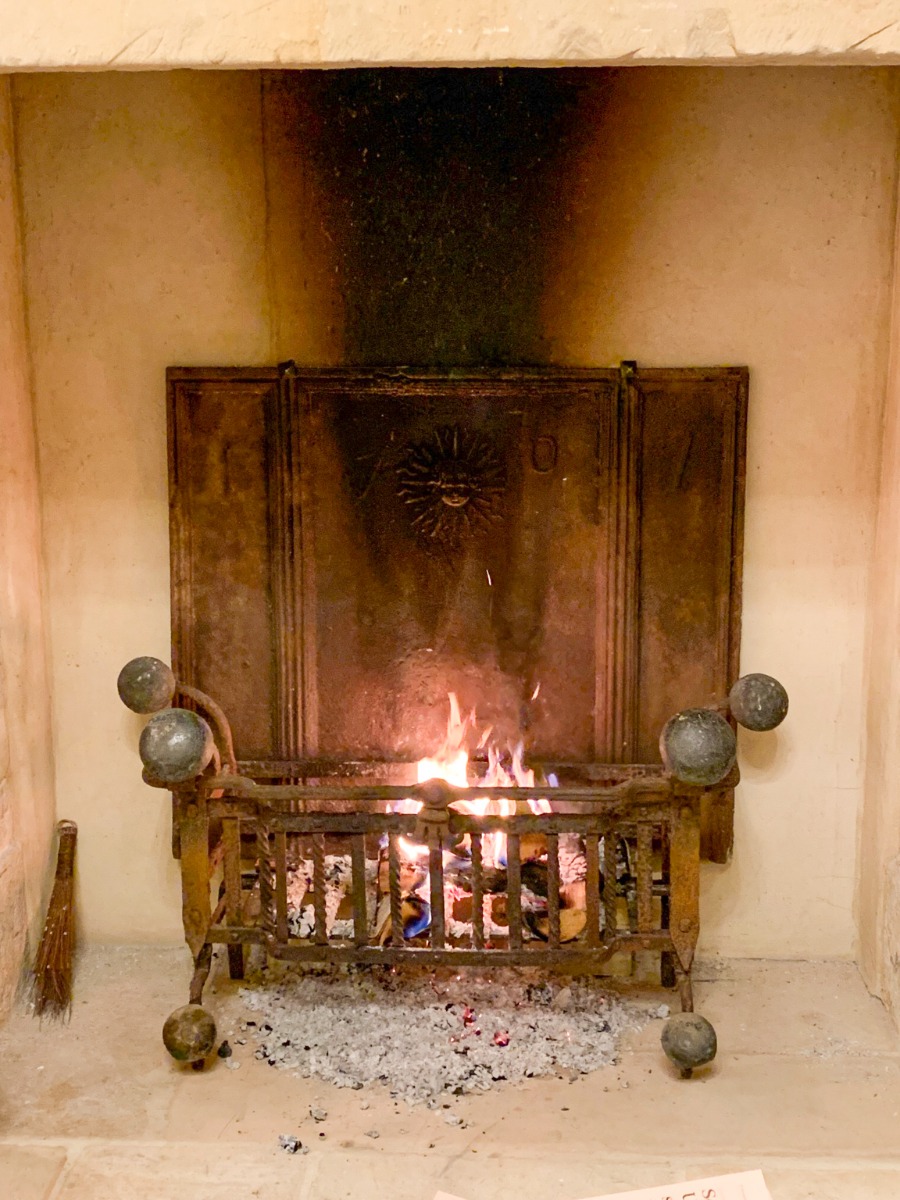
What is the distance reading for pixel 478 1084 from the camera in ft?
8.96

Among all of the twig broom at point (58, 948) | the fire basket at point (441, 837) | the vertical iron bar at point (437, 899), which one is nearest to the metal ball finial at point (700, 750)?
the fire basket at point (441, 837)

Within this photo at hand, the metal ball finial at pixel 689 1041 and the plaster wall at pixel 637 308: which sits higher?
the plaster wall at pixel 637 308

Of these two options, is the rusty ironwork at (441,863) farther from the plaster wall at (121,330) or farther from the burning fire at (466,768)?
the plaster wall at (121,330)

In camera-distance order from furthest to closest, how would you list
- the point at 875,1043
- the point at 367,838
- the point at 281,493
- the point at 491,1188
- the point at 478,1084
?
the point at 367,838, the point at 281,493, the point at 875,1043, the point at 478,1084, the point at 491,1188

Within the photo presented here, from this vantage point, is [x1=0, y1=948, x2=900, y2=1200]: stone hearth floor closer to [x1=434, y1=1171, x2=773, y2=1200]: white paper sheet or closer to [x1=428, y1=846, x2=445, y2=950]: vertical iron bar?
[x1=434, y1=1171, x2=773, y2=1200]: white paper sheet

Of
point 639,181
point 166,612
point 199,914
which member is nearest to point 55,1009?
point 199,914

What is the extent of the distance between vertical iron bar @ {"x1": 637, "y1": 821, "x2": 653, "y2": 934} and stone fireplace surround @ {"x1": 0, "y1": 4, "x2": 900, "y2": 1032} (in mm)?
516

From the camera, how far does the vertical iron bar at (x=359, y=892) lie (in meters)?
2.84

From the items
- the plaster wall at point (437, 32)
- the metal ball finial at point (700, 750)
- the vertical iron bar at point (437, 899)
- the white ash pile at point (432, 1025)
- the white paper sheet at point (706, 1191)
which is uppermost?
the plaster wall at point (437, 32)

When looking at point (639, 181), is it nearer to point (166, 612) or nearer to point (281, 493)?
point (281, 493)

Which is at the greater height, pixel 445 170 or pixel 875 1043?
pixel 445 170

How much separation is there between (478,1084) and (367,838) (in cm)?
84

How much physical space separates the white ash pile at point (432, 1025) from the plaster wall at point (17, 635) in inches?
25.4

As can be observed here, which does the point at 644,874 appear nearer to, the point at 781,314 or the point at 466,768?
the point at 466,768
